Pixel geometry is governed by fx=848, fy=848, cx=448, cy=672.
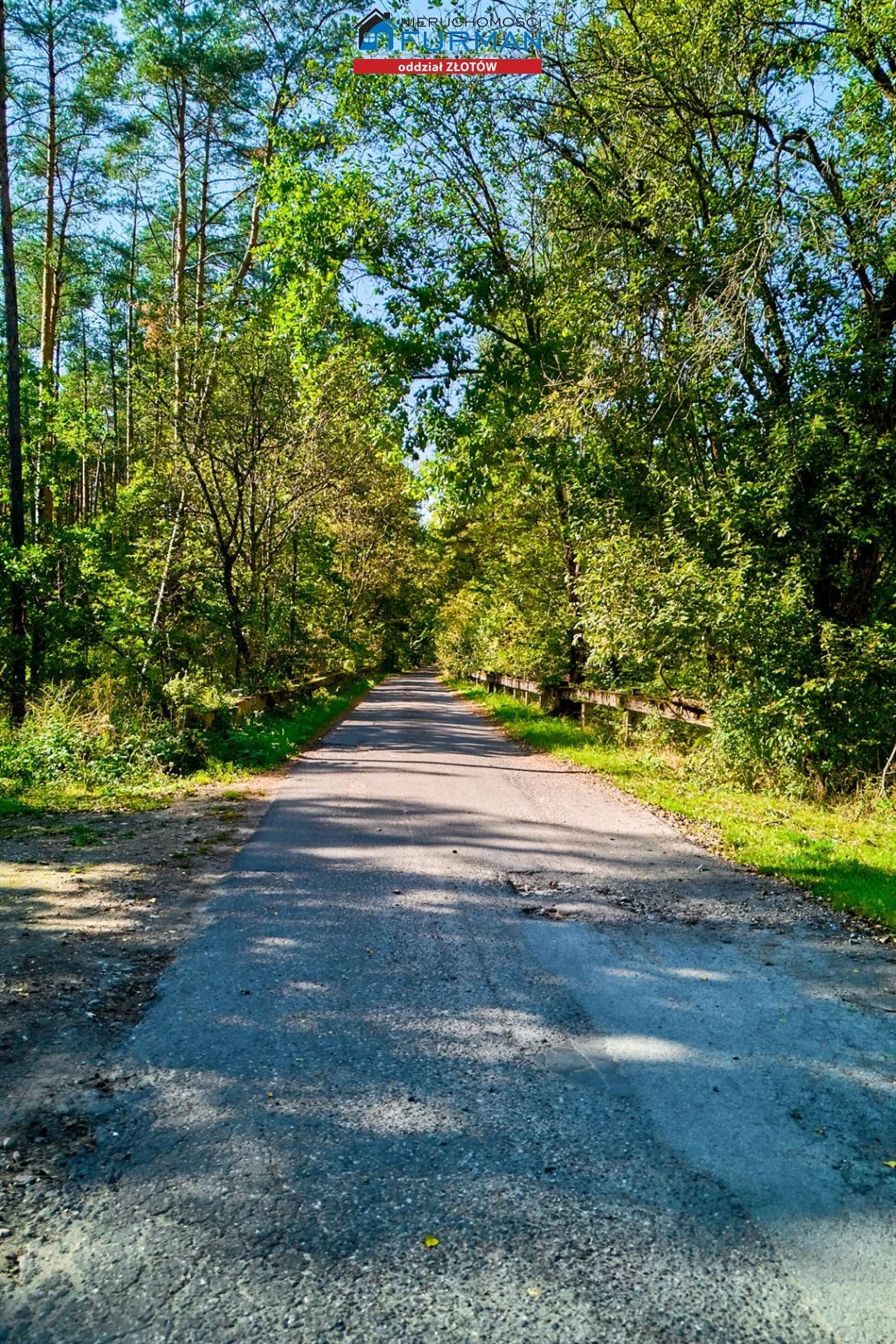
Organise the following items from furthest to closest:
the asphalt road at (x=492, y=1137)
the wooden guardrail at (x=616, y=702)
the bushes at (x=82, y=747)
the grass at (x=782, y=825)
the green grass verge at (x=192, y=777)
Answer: the wooden guardrail at (x=616, y=702), the bushes at (x=82, y=747), the green grass verge at (x=192, y=777), the grass at (x=782, y=825), the asphalt road at (x=492, y=1137)

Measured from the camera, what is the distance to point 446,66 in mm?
12633

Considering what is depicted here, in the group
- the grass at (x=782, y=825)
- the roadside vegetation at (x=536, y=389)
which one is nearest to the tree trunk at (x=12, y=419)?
the roadside vegetation at (x=536, y=389)

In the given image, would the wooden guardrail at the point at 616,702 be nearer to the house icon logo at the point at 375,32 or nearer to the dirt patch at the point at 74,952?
the dirt patch at the point at 74,952

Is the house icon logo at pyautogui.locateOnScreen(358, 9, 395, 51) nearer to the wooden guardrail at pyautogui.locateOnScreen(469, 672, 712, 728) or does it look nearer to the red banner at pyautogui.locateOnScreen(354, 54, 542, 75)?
the red banner at pyautogui.locateOnScreen(354, 54, 542, 75)

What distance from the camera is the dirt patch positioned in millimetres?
2816

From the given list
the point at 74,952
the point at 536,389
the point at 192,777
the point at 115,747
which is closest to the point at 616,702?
the point at 536,389

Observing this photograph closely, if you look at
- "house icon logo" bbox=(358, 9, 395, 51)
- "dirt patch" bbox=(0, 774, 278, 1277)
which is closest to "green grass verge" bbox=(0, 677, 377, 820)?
"dirt patch" bbox=(0, 774, 278, 1277)

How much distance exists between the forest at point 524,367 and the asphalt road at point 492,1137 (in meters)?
6.05

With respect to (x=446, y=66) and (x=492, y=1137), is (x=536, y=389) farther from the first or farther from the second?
(x=492, y=1137)

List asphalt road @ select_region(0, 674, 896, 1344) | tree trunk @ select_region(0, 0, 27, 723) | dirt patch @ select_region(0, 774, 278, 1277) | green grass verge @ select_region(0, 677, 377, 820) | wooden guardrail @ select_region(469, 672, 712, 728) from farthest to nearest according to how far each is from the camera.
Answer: tree trunk @ select_region(0, 0, 27, 723) < wooden guardrail @ select_region(469, 672, 712, 728) < green grass verge @ select_region(0, 677, 377, 820) < dirt patch @ select_region(0, 774, 278, 1277) < asphalt road @ select_region(0, 674, 896, 1344)

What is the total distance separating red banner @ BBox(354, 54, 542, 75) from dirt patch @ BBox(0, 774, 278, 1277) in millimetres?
10934

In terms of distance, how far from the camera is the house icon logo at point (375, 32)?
1349 centimetres

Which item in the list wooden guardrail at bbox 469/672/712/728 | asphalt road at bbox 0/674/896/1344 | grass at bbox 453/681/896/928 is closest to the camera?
asphalt road at bbox 0/674/896/1344

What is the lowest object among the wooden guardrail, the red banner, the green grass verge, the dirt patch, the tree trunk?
the green grass verge
